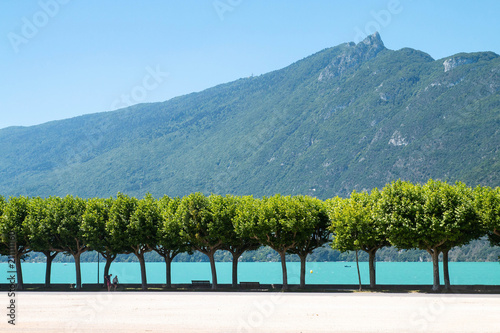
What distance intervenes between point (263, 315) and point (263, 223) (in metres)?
29.8

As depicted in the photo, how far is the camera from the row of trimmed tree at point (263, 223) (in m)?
58.4

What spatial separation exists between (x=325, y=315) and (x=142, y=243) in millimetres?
40004

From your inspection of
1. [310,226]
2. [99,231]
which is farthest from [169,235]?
[310,226]

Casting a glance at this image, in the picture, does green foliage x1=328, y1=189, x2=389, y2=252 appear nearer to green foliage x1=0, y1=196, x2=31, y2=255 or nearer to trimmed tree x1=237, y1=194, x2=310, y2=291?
trimmed tree x1=237, y1=194, x2=310, y2=291

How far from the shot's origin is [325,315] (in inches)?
1353

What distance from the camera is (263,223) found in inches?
2537

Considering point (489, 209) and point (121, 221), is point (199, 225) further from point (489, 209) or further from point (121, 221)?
point (489, 209)

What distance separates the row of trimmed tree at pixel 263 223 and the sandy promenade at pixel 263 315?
1402 cm

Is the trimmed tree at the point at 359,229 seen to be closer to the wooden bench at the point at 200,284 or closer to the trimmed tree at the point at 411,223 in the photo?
the trimmed tree at the point at 411,223

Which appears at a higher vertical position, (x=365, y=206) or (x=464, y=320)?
(x=365, y=206)

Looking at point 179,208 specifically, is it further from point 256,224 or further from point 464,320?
point 464,320

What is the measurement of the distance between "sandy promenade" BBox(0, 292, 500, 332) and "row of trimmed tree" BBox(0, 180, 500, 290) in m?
14.0

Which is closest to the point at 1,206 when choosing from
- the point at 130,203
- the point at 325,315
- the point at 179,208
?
the point at 130,203

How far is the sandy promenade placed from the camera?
95.0 ft
